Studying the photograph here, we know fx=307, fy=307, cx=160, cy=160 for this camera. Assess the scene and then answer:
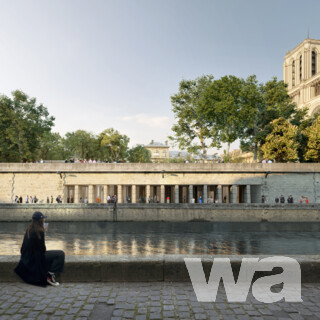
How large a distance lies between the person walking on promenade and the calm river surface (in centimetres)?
1143

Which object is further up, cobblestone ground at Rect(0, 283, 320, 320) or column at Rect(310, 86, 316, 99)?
column at Rect(310, 86, 316, 99)

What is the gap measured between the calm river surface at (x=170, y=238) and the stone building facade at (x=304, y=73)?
46748 millimetres

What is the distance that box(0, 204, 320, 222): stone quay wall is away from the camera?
29594 millimetres

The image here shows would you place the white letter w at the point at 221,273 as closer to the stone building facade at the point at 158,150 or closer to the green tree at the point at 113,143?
the green tree at the point at 113,143

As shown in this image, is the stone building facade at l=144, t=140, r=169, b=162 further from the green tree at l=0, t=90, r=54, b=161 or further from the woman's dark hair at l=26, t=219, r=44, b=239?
the woman's dark hair at l=26, t=219, r=44, b=239

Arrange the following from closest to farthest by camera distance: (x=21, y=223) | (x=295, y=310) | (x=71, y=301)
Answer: (x=295, y=310) → (x=71, y=301) → (x=21, y=223)

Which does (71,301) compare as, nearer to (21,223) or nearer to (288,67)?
(21,223)

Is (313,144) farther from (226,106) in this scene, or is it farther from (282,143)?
(226,106)

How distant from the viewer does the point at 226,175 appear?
37.7 meters

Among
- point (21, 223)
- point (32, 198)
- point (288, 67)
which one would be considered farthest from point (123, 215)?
point (288, 67)

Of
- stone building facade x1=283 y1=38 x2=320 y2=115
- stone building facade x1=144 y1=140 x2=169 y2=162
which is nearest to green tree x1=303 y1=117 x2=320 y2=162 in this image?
stone building facade x1=283 y1=38 x2=320 y2=115

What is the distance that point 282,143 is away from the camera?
133 ft

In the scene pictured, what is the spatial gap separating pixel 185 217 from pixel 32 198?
1841 centimetres

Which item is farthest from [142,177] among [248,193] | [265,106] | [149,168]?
[265,106]
